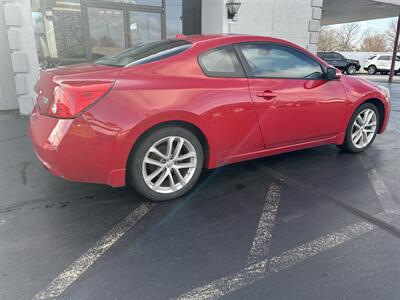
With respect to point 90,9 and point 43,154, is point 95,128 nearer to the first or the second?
point 43,154

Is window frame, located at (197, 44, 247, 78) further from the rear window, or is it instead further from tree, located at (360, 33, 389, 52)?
tree, located at (360, 33, 389, 52)

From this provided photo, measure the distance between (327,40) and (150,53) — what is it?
47.9m

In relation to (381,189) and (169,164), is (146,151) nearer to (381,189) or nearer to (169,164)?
(169,164)

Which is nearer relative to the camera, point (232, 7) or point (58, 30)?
point (58, 30)

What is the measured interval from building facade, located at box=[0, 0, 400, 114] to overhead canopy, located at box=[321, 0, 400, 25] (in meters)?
4.48

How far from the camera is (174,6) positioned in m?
9.08

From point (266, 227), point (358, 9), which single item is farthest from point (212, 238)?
point (358, 9)

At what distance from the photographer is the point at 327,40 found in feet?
148

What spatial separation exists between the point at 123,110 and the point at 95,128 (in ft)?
0.86

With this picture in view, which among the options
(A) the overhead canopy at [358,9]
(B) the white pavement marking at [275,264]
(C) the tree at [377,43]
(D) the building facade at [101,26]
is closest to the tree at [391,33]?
(C) the tree at [377,43]

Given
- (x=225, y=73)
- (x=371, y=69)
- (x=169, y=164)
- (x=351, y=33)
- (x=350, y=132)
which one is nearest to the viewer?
(x=169, y=164)

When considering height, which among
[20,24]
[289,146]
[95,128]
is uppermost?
[20,24]

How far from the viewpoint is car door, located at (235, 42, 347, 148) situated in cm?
330

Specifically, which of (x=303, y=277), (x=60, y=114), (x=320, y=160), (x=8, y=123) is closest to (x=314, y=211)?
(x=303, y=277)
